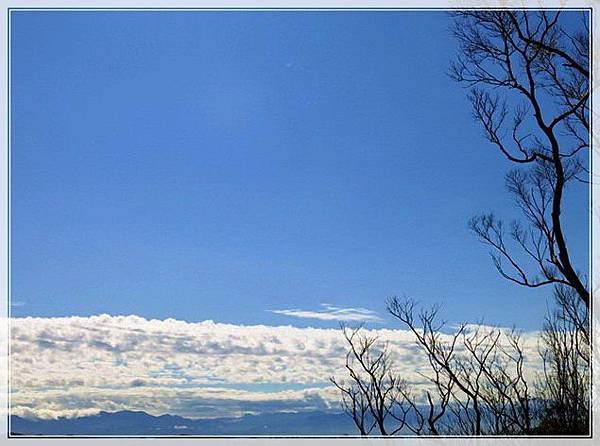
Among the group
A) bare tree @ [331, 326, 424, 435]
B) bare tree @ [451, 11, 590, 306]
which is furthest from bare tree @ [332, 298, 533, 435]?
bare tree @ [451, 11, 590, 306]

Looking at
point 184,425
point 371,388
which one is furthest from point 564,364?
point 184,425

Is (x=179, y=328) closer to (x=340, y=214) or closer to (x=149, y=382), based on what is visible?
(x=149, y=382)

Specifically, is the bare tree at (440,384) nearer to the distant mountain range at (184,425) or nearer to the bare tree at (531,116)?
the distant mountain range at (184,425)

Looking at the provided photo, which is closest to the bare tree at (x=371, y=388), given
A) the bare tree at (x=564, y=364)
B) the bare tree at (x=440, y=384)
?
the bare tree at (x=440, y=384)

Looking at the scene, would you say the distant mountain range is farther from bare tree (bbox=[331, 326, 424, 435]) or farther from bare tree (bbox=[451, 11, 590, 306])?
bare tree (bbox=[451, 11, 590, 306])

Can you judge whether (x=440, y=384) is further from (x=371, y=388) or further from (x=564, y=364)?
(x=564, y=364)
